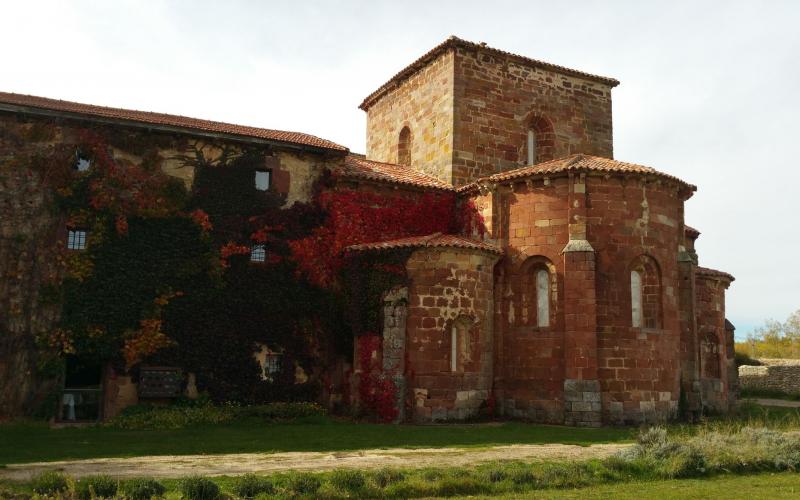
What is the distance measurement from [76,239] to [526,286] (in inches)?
492

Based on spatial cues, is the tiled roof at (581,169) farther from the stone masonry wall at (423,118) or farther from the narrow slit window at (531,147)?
the narrow slit window at (531,147)

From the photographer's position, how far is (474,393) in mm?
18359

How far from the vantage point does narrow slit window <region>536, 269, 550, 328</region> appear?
62.6ft

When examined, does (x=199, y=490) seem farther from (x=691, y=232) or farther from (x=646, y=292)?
(x=691, y=232)

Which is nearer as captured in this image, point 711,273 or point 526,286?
point 526,286

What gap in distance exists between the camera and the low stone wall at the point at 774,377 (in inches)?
1257

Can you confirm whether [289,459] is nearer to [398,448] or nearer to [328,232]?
[398,448]

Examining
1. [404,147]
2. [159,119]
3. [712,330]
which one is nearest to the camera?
[159,119]

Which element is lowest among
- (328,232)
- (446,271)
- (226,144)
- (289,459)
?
(289,459)

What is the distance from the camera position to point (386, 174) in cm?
2195

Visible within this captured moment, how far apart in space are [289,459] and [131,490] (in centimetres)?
378

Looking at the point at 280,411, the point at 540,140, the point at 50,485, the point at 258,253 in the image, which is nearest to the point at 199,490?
the point at 50,485

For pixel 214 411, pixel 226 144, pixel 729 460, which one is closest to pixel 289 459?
pixel 214 411

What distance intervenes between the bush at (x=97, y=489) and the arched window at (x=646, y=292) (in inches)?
575
